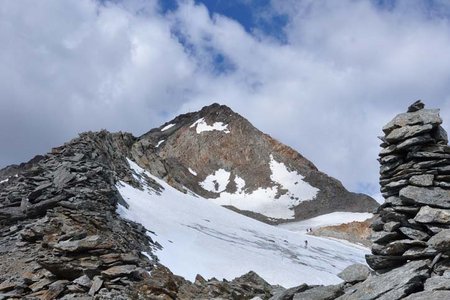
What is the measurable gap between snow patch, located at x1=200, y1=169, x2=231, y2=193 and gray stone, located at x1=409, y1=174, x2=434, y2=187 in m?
127

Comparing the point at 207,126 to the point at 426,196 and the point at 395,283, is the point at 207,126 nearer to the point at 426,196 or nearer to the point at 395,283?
the point at 426,196

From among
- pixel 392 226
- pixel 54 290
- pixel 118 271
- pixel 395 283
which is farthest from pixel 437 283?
pixel 54 290

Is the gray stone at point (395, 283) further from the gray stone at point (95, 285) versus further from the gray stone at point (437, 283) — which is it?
the gray stone at point (95, 285)

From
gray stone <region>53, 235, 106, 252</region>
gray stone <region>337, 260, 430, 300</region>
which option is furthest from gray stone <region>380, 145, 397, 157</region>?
gray stone <region>53, 235, 106, 252</region>

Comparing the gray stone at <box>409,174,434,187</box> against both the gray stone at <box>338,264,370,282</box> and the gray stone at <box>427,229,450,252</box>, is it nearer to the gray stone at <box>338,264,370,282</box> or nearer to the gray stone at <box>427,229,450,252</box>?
the gray stone at <box>427,229,450,252</box>

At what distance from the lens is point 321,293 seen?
1298 centimetres

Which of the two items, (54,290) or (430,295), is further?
(54,290)

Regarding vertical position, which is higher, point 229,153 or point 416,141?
point 229,153

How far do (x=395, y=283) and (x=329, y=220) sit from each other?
90666 mm

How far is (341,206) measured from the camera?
4523 inches

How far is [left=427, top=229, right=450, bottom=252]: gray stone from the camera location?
10.9 meters

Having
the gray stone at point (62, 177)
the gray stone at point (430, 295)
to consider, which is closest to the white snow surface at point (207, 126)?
the gray stone at point (62, 177)

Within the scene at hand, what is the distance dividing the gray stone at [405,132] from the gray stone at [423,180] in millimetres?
1030

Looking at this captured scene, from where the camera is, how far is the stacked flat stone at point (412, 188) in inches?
469
